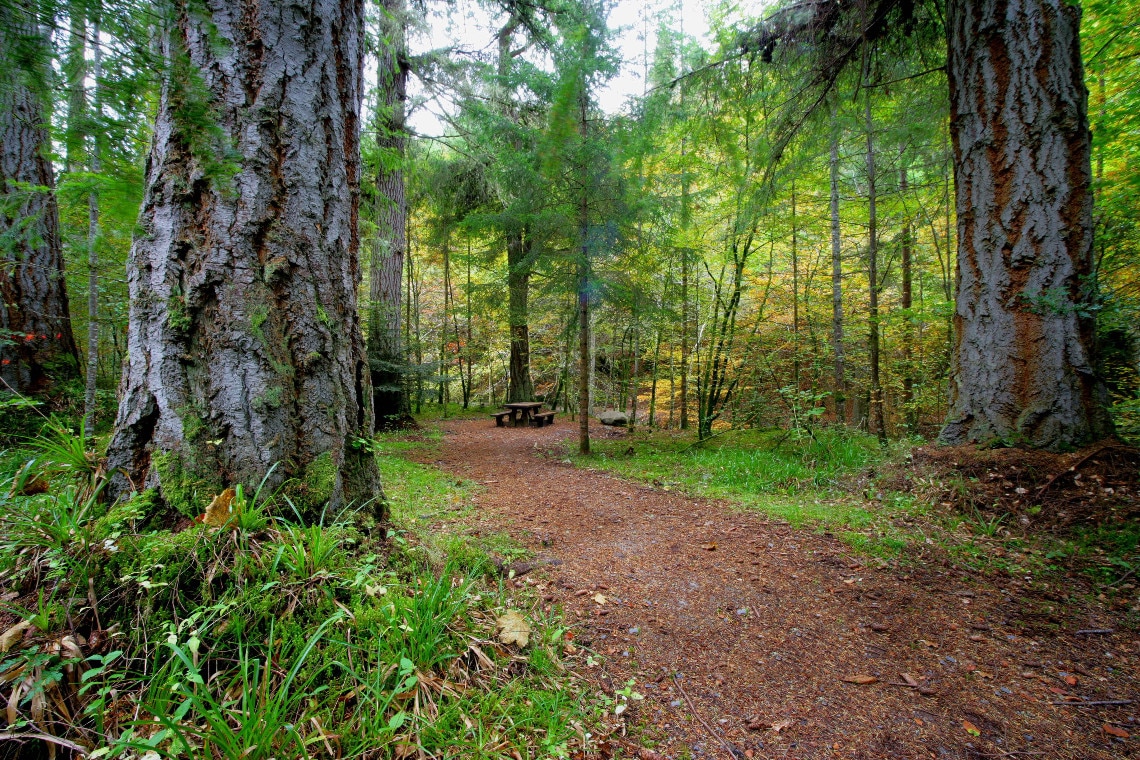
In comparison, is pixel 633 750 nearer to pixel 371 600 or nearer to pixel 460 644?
pixel 460 644

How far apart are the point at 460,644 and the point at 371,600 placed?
0.37 m

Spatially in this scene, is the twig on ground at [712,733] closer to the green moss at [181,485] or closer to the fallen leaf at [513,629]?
the fallen leaf at [513,629]

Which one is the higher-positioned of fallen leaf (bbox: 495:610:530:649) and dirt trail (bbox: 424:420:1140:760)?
fallen leaf (bbox: 495:610:530:649)

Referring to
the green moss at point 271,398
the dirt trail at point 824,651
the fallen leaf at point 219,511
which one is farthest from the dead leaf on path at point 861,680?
the green moss at point 271,398

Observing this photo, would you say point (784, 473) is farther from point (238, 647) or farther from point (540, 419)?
point (540, 419)

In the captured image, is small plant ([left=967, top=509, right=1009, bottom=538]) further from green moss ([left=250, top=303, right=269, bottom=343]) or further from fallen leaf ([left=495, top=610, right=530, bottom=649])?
green moss ([left=250, top=303, right=269, bottom=343])

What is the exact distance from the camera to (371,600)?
1.57m

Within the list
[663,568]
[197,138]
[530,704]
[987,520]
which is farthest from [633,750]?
[987,520]

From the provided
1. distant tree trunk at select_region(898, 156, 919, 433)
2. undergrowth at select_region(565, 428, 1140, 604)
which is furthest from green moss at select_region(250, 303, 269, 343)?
distant tree trunk at select_region(898, 156, 919, 433)

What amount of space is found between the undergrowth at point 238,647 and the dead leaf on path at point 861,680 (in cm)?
115

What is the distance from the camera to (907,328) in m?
8.48

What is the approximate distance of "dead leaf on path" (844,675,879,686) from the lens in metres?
1.83

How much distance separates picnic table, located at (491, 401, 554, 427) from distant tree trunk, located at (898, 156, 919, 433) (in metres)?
7.50

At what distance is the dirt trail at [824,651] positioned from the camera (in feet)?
5.14
